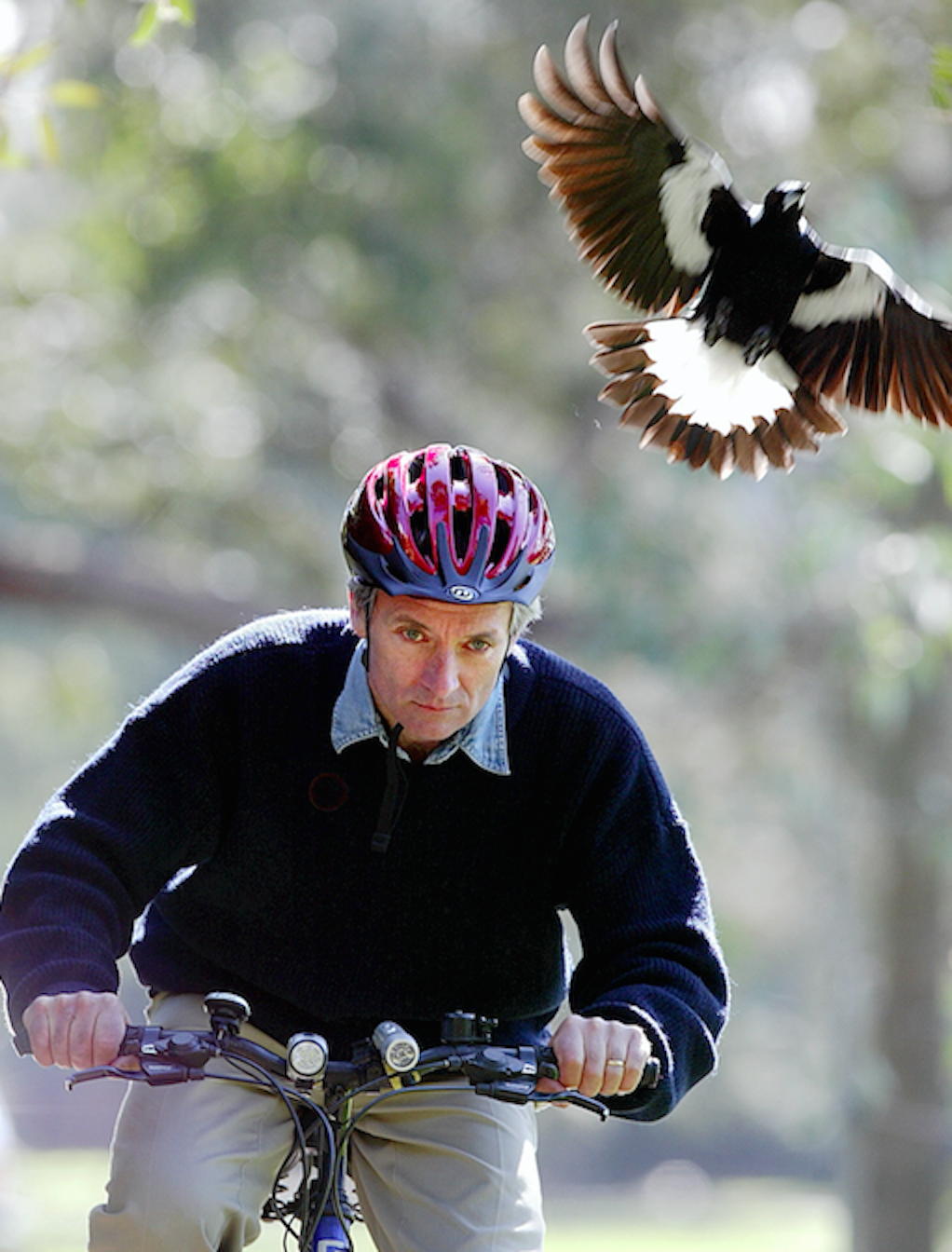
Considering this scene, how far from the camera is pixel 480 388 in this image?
13211mm

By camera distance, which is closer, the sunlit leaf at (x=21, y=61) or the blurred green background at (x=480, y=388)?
the sunlit leaf at (x=21, y=61)

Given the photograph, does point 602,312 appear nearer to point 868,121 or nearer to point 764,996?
point 868,121

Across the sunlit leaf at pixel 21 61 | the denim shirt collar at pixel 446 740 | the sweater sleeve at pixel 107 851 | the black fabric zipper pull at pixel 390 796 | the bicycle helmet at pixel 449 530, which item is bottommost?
the sweater sleeve at pixel 107 851

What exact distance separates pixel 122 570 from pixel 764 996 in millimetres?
17518

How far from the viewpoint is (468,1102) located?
10.2 ft

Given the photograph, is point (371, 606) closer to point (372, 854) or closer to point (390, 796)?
point (390, 796)

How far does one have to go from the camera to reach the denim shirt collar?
321cm

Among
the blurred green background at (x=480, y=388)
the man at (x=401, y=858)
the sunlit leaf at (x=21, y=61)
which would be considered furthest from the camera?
the blurred green background at (x=480, y=388)

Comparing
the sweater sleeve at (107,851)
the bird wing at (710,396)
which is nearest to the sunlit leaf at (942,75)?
the bird wing at (710,396)

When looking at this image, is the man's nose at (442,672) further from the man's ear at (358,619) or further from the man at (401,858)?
the man's ear at (358,619)

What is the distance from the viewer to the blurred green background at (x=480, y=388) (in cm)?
1129

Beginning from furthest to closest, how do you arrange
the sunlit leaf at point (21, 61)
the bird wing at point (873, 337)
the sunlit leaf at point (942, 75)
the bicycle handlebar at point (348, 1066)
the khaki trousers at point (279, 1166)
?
the sunlit leaf at point (21, 61) → the bird wing at point (873, 337) → the sunlit leaf at point (942, 75) → the khaki trousers at point (279, 1166) → the bicycle handlebar at point (348, 1066)

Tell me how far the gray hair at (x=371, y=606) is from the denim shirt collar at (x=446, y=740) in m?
0.11

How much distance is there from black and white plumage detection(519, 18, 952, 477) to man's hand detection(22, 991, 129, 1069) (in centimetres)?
194
